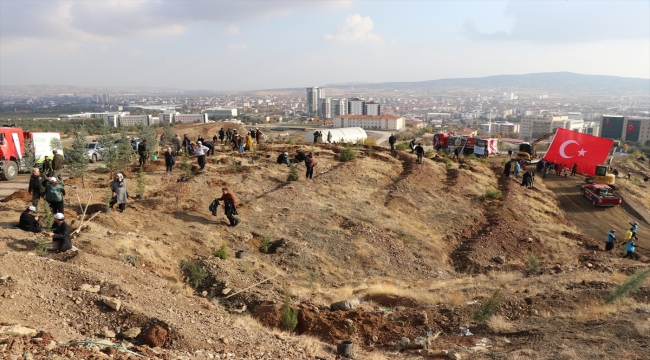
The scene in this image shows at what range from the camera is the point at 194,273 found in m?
10.7

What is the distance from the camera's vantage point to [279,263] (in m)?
12.5

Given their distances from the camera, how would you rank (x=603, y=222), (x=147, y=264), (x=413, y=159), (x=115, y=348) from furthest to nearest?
(x=413, y=159)
(x=603, y=222)
(x=147, y=264)
(x=115, y=348)

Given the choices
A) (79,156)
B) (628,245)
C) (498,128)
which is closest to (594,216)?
(628,245)

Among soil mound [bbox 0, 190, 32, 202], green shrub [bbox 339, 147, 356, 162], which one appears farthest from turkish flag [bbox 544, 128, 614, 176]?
soil mound [bbox 0, 190, 32, 202]

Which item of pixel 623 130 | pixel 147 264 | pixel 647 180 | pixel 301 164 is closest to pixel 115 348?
pixel 147 264

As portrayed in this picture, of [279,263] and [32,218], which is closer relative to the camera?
[32,218]

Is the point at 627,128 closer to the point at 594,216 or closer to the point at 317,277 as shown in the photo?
the point at 594,216

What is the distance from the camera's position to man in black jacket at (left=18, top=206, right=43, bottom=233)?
11.0 meters

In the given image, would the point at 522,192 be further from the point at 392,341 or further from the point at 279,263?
the point at 392,341

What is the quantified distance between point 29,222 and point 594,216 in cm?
2384

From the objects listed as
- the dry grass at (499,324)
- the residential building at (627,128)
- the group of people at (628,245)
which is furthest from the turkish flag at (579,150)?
the residential building at (627,128)

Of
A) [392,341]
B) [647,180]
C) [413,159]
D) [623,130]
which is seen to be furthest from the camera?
[623,130]

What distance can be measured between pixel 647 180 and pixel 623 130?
5198 inches

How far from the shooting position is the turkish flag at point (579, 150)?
94.1 feet
